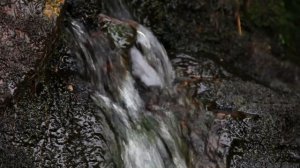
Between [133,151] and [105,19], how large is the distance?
1080mm

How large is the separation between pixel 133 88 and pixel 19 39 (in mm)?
1056

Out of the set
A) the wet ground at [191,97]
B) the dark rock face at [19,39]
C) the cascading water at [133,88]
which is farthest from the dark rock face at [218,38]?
the dark rock face at [19,39]

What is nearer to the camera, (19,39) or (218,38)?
(19,39)

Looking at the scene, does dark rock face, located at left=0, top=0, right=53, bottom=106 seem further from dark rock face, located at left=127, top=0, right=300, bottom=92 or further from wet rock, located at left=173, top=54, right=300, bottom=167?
dark rock face, located at left=127, top=0, right=300, bottom=92

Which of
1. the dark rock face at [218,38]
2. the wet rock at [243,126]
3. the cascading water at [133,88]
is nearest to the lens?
the cascading water at [133,88]

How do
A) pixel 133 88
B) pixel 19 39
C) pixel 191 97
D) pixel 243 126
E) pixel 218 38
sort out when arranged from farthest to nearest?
pixel 218 38 < pixel 191 97 < pixel 133 88 < pixel 243 126 < pixel 19 39

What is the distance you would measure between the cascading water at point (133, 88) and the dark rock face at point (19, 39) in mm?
390

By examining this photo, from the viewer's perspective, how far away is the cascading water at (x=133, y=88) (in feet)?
10.5

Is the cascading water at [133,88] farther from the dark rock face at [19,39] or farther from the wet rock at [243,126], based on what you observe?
the dark rock face at [19,39]

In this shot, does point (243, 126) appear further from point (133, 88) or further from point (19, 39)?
point (19, 39)

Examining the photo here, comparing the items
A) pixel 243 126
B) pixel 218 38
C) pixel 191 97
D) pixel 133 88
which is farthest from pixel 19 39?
pixel 218 38

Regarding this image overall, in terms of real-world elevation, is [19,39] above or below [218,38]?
above

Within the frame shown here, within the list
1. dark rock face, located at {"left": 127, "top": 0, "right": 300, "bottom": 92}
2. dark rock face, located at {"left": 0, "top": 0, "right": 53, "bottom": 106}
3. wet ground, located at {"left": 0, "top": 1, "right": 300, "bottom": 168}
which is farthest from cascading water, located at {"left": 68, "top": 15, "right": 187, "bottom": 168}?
dark rock face, located at {"left": 127, "top": 0, "right": 300, "bottom": 92}

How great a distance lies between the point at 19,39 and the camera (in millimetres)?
2959
